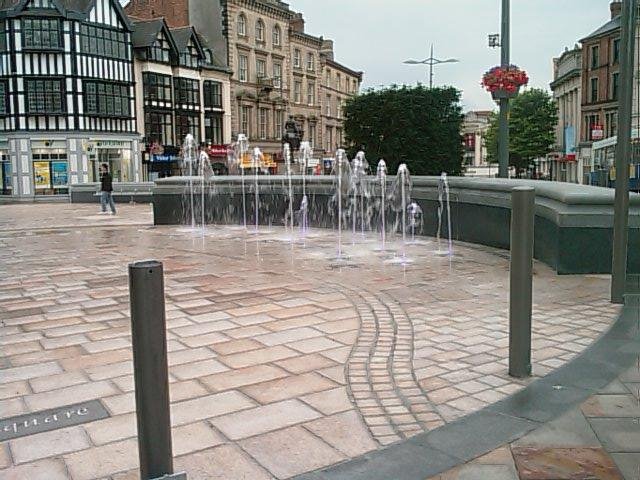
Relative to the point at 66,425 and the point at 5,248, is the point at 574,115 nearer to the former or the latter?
the point at 5,248

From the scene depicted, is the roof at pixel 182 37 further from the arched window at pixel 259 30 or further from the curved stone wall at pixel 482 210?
the curved stone wall at pixel 482 210

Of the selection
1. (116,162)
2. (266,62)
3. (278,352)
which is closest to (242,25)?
(266,62)

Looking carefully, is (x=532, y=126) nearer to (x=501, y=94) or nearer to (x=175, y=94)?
(x=175, y=94)

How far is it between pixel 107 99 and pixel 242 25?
16.9m

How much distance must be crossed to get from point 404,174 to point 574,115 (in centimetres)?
6070

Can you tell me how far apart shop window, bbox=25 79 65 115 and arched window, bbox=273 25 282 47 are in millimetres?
23366

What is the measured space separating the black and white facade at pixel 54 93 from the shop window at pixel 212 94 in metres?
8.83

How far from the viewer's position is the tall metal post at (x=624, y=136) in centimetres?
632

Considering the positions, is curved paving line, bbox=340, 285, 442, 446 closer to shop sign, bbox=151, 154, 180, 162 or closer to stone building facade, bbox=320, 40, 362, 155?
shop sign, bbox=151, 154, 180, 162

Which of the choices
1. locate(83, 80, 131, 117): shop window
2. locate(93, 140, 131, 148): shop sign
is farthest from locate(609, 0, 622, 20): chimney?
locate(93, 140, 131, 148): shop sign

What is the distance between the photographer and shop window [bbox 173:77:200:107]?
47062 mm

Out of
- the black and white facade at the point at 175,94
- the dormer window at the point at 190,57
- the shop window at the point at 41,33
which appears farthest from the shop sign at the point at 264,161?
the shop window at the point at 41,33

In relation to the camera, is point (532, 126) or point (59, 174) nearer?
point (59, 174)

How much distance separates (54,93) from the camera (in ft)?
130
